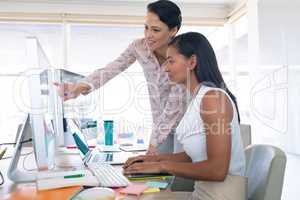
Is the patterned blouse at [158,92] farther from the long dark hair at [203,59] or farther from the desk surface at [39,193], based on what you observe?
the desk surface at [39,193]

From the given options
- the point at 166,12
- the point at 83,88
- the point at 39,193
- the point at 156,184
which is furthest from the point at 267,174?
the point at 83,88

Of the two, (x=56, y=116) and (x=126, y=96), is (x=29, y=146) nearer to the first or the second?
(x=56, y=116)

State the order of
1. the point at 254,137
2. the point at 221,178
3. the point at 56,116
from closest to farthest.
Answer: the point at 221,178 < the point at 56,116 < the point at 254,137

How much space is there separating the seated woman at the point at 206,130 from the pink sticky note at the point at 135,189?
0.07m

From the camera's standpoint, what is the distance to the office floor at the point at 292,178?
6.96 feet

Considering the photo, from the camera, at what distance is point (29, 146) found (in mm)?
2262

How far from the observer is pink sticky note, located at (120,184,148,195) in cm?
106

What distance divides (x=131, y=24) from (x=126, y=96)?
870 millimetres

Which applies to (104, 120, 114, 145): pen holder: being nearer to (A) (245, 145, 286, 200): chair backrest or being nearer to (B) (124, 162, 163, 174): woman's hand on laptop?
(B) (124, 162, 163, 174): woman's hand on laptop

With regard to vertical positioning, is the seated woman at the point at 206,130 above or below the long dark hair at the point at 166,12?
below

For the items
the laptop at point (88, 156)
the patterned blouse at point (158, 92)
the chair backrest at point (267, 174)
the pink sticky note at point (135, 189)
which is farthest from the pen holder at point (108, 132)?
the chair backrest at point (267, 174)

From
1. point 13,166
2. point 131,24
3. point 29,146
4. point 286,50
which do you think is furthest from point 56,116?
point 131,24

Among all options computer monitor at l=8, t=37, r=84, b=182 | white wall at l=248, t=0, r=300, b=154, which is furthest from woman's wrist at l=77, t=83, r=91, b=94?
white wall at l=248, t=0, r=300, b=154

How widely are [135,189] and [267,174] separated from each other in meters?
0.45
